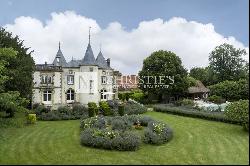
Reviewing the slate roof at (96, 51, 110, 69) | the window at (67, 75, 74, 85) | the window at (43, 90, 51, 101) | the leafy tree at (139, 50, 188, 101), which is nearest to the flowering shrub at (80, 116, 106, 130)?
the window at (43, 90, 51, 101)

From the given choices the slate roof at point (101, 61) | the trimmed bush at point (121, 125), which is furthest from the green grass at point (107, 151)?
the slate roof at point (101, 61)

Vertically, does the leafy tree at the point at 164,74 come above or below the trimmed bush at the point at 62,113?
above

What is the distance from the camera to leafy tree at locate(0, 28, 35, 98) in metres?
39.4

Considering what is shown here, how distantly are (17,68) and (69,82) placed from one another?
18.8 meters

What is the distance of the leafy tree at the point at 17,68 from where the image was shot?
129ft

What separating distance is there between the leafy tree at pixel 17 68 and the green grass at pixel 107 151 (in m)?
7.63

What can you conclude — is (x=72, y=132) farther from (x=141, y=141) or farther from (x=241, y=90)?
(x=241, y=90)

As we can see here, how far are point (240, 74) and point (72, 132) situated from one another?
185ft

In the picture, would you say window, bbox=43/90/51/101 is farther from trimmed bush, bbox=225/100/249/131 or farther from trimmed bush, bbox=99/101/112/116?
trimmed bush, bbox=225/100/249/131

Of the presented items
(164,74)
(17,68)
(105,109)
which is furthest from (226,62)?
(17,68)

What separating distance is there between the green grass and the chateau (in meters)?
22.6

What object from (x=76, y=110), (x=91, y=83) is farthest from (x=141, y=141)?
(x=91, y=83)

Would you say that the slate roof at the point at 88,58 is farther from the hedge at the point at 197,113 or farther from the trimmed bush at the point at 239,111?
the trimmed bush at the point at 239,111

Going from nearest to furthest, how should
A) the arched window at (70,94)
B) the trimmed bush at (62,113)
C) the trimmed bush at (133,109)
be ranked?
the trimmed bush at (62,113)
the trimmed bush at (133,109)
the arched window at (70,94)
